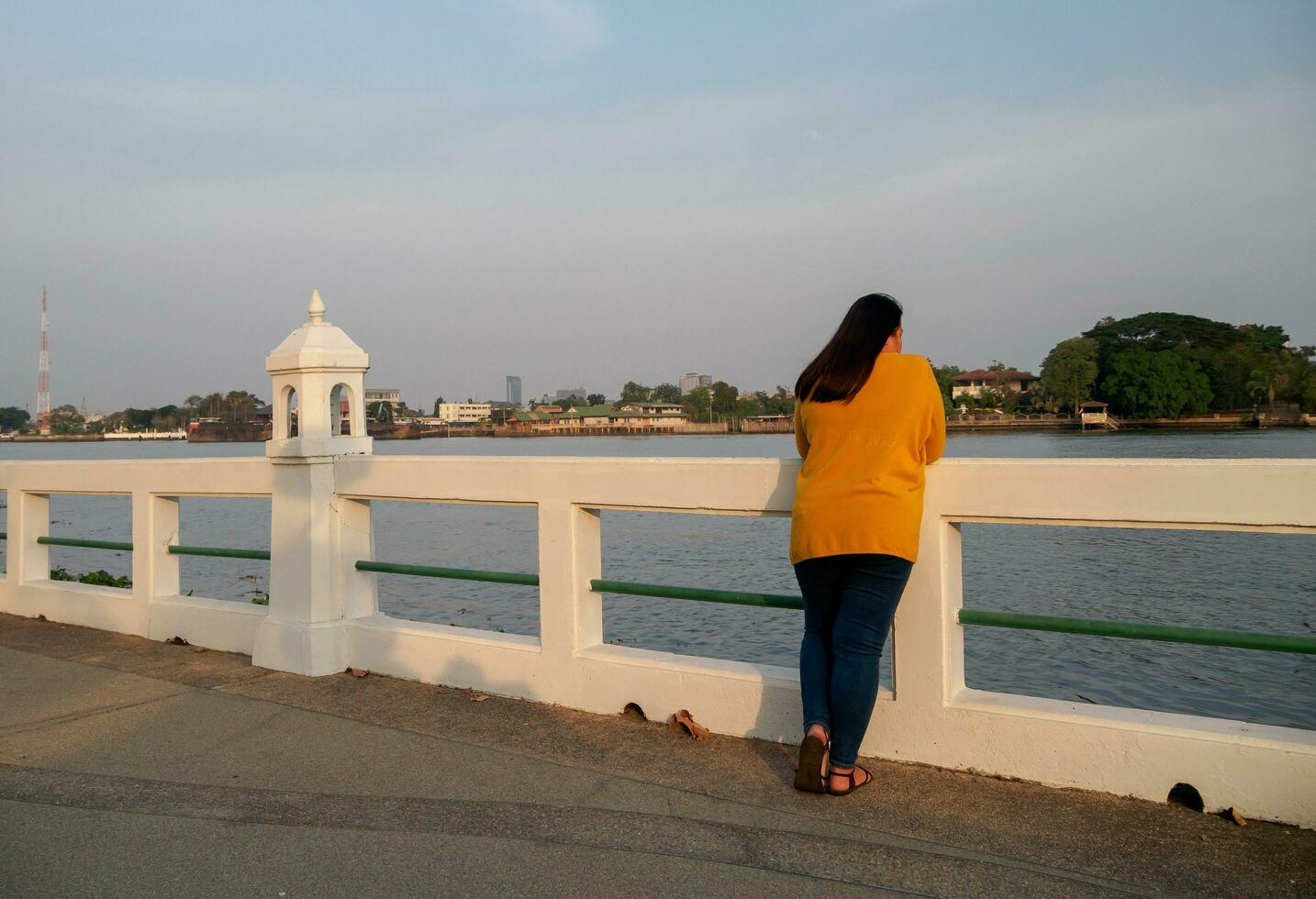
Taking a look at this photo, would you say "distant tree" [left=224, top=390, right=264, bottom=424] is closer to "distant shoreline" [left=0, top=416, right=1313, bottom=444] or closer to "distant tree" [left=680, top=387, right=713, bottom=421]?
"distant shoreline" [left=0, top=416, right=1313, bottom=444]

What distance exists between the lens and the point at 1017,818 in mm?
3932

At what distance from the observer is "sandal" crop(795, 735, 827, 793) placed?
165 inches

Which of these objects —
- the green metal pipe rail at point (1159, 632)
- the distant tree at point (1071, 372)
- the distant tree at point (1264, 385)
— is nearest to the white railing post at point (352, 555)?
the green metal pipe rail at point (1159, 632)

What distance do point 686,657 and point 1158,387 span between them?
93409 mm

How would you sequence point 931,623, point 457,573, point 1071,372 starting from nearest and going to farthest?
point 931,623
point 457,573
point 1071,372

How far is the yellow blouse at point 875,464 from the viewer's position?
4.09 m

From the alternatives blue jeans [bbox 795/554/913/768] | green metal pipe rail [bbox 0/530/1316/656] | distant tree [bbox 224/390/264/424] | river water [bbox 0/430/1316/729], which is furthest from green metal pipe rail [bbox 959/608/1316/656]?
distant tree [bbox 224/390/264/424]

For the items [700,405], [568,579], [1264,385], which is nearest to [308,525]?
[568,579]

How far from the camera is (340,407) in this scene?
23.2ft

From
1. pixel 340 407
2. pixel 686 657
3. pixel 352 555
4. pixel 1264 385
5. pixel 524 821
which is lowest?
pixel 524 821

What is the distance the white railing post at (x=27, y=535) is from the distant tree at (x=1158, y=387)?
9215 centimetres

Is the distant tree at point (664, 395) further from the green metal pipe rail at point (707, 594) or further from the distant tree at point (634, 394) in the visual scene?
the green metal pipe rail at point (707, 594)

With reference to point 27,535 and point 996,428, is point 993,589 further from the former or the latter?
point 996,428

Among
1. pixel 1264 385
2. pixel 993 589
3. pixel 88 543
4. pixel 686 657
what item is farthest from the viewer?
pixel 1264 385
